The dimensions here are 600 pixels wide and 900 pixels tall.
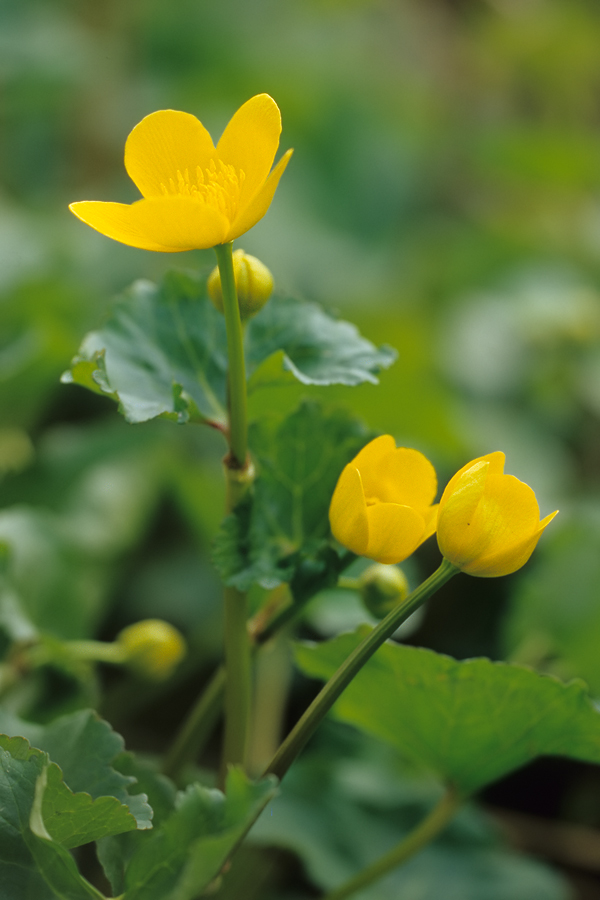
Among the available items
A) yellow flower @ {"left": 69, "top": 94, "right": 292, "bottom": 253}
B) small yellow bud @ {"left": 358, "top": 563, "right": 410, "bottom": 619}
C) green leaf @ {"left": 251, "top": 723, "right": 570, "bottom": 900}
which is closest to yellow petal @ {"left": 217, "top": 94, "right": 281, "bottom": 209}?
yellow flower @ {"left": 69, "top": 94, "right": 292, "bottom": 253}

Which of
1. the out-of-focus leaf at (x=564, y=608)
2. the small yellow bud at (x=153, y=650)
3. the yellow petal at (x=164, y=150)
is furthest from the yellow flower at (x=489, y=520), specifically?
the out-of-focus leaf at (x=564, y=608)

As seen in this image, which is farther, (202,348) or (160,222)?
(202,348)

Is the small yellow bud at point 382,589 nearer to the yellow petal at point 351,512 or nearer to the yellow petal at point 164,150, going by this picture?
the yellow petal at point 351,512

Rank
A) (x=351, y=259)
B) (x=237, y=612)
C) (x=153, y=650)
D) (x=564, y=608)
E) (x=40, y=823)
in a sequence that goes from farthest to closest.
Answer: (x=351, y=259) → (x=564, y=608) → (x=153, y=650) → (x=237, y=612) → (x=40, y=823)

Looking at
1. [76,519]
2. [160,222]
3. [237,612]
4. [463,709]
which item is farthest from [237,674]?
[76,519]

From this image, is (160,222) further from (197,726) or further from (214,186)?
(197,726)

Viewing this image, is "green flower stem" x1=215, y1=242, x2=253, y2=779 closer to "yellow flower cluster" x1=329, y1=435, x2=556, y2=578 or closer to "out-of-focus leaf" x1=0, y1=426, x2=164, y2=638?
"yellow flower cluster" x1=329, y1=435, x2=556, y2=578

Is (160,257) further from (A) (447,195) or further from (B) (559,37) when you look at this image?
(B) (559,37)
